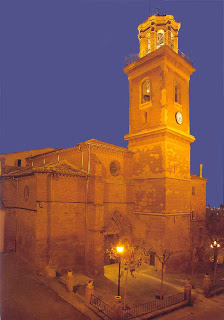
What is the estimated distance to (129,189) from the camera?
22.2 metres

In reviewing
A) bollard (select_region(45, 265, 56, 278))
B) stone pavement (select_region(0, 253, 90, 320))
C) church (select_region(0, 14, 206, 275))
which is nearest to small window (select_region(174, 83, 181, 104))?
church (select_region(0, 14, 206, 275))

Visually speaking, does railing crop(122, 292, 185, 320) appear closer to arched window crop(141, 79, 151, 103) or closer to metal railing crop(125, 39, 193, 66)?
arched window crop(141, 79, 151, 103)

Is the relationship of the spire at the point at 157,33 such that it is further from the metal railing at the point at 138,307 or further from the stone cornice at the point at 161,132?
the metal railing at the point at 138,307

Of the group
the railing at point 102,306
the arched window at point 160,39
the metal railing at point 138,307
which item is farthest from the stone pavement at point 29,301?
the arched window at point 160,39

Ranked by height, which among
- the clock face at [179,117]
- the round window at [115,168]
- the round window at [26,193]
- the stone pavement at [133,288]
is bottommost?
the stone pavement at [133,288]

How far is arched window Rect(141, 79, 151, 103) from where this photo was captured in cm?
2285

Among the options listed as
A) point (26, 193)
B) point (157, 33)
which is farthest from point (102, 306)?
point (157, 33)

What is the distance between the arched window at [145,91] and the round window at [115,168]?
258 inches

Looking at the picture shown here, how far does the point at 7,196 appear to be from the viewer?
875 inches

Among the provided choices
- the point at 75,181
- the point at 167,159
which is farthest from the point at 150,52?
the point at 75,181

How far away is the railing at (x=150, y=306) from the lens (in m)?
12.7

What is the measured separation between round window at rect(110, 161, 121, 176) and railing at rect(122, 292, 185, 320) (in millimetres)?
10328

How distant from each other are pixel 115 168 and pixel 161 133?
4988mm

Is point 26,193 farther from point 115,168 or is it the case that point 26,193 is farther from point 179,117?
point 179,117
